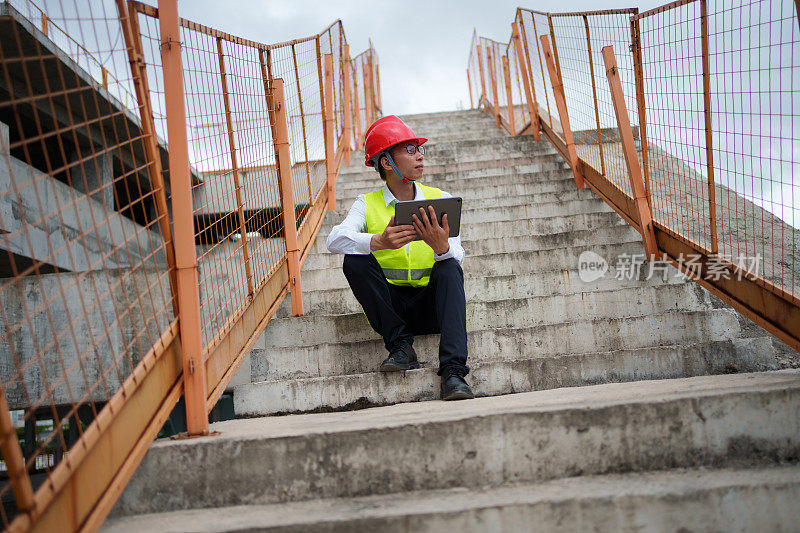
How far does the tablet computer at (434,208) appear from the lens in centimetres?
228

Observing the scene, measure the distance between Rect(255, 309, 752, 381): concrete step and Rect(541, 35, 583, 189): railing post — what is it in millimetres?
2333

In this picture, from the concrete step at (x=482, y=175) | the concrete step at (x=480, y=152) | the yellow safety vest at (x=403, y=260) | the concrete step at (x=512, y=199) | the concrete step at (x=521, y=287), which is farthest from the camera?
the concrete step at (x=480, y=152)

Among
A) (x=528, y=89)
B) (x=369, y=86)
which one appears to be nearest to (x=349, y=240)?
(x=528, y=89)

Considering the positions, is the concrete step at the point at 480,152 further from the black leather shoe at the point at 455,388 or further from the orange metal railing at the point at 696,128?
the black leather shoe at the point at 455,388

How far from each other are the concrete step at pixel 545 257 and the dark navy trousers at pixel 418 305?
1056 mm

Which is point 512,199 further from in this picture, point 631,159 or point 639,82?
point 639,82

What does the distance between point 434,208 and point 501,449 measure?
1.03m

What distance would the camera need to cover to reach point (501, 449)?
64.0 inches

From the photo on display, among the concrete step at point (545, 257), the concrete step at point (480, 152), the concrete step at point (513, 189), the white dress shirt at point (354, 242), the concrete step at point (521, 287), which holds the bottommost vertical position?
the concrete step at point (521, 287)

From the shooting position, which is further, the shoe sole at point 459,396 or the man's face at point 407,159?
the man's face at point 407,159

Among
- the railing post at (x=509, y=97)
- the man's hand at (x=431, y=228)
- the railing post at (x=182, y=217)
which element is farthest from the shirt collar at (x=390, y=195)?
the railing post at (x=509, y=97)

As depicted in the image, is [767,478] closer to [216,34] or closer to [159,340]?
[159,340]

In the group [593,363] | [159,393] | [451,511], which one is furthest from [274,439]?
[593,363]

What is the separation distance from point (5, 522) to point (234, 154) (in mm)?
1601
